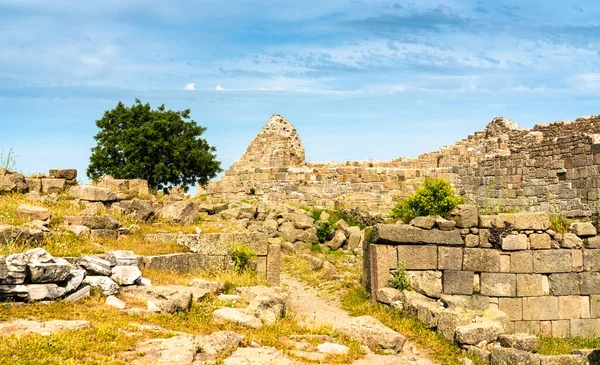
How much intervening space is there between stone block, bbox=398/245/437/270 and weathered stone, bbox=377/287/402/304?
0.58 meters

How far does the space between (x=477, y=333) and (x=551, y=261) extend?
10.4ft

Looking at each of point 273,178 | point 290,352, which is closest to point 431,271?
point 290,352

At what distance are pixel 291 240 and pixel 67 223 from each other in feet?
25.8

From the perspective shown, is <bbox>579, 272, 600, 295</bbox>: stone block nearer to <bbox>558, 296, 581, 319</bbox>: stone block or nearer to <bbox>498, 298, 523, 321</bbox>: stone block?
<bbox>558, 296, 581, 319</bbox>: stone block

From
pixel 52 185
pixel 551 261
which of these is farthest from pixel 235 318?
pixel 52 185

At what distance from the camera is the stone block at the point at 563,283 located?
12.1m

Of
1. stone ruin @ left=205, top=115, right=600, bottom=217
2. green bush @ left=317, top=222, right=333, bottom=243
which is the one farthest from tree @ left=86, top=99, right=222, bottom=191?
green bush @ left=317, top=222, right=333, bottom=243

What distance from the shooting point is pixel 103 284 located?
9086 mm

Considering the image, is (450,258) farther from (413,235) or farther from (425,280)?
(413,235)

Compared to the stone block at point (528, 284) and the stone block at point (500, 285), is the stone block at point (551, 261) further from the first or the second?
the stone block at point (500, 285)

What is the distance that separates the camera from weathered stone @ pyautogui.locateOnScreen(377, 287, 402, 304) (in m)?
11.7

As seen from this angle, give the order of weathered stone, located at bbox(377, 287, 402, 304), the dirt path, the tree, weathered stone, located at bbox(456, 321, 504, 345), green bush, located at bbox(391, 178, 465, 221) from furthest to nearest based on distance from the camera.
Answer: the tree < green bush, located at bbox(391, 178, 465, 221) < weathered stone, located at bbox(377, 287, 402, 304) < weathered stone, located at bbox(456, 321, 504, 345) < the dirt path

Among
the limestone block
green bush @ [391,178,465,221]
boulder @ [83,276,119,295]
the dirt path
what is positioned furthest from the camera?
the limestone block

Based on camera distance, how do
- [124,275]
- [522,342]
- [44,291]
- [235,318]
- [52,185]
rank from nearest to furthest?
1. [44,291]
2. [235,318]
3. [522,342]
4. [124,275]
5. [52,185]
